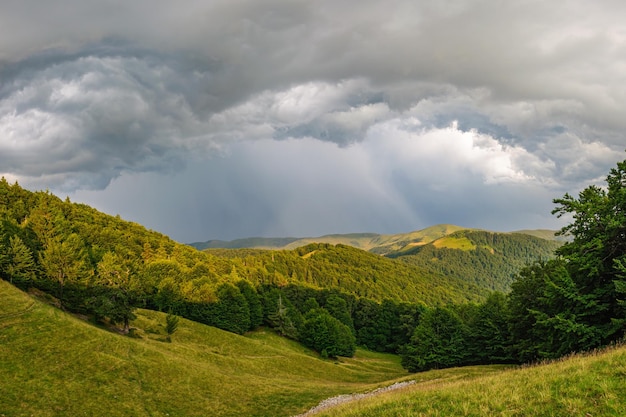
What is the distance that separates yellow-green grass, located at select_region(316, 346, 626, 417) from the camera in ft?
40.7

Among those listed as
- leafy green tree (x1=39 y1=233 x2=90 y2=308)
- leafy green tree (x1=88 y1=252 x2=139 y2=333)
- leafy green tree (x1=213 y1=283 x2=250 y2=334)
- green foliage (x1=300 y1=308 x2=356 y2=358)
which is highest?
leafy green tree (x1=39 y1=233 x2=90 y2=308)

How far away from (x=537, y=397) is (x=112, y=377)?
38.0 m

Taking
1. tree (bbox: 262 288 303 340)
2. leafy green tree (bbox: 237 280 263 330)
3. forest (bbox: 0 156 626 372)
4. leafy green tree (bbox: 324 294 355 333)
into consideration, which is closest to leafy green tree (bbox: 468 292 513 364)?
forest (bbox: 0 156 626 372)

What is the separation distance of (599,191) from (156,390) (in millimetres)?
48306

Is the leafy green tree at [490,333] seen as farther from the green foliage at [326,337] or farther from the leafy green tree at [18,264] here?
the leafy green tree at [18,264]

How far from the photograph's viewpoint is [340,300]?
13800 centimetres

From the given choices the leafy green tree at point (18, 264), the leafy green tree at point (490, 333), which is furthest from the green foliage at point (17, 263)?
the leafy green tree at point (490, 333)

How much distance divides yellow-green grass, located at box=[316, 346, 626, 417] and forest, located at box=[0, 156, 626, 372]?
16.2 meters

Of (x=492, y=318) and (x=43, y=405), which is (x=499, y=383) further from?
(x=492, y=318)

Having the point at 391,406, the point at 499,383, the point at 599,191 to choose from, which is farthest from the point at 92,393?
the point at 599,191

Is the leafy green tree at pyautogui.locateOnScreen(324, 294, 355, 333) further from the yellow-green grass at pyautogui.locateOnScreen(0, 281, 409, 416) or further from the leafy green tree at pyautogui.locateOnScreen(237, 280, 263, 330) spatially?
the yellow-green grass at pyautogui.locateOnScreen(0, 281, 409, 416)

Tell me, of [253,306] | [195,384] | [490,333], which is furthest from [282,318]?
[195,384]

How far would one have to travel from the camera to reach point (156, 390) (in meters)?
36.0

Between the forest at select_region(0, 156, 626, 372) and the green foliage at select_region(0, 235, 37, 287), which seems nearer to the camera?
the forest at select_region(0, 156, 626, 372)
